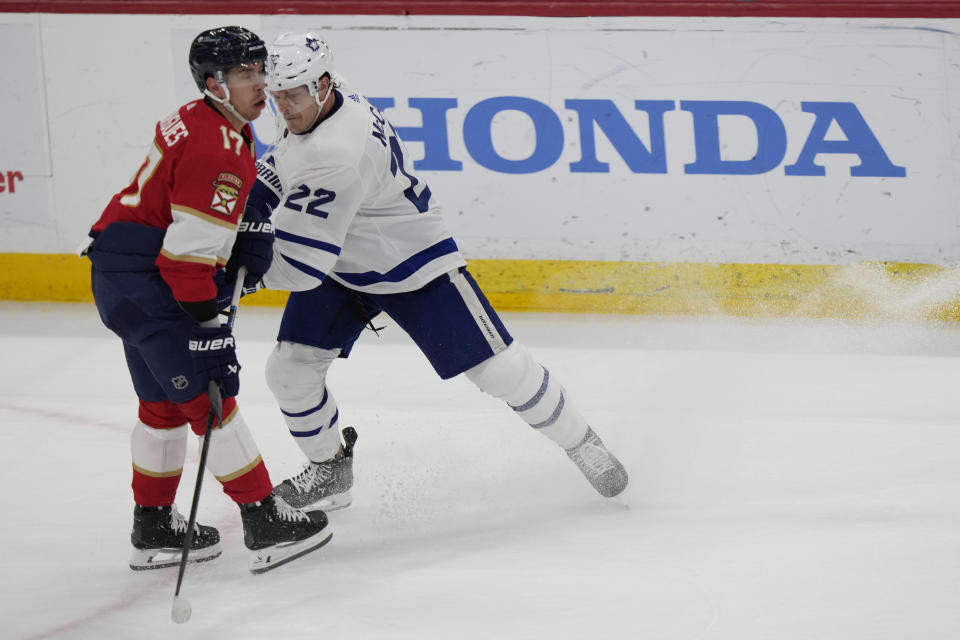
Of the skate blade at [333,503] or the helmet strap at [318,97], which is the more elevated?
the helmet strap at [318,97]

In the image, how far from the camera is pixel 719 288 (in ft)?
15.7

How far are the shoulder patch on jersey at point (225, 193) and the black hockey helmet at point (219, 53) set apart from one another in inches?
8.1

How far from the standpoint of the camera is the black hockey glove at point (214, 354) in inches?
93.2

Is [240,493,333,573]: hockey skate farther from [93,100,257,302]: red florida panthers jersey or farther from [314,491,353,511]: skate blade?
[93,100,257,302]: red florida panthers jersey

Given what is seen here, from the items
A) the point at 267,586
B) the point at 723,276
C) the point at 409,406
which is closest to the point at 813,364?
the point at 723,276

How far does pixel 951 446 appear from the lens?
332 centimetres

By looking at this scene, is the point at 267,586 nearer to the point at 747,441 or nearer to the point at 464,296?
the point at 464,296

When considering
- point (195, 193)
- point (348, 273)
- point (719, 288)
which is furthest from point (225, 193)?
point (719, 288)

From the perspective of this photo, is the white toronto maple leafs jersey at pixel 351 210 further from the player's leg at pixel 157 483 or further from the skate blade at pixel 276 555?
the skate blade at pixel 276 555

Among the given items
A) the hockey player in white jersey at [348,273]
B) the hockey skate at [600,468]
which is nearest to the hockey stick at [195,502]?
the hockey player in white jersey at [348,273]

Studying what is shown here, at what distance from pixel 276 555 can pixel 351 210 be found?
0.78m

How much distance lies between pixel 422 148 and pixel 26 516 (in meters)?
2.45

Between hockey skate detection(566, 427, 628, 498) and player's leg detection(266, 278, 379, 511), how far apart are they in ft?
2.02

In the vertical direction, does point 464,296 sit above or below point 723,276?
above
